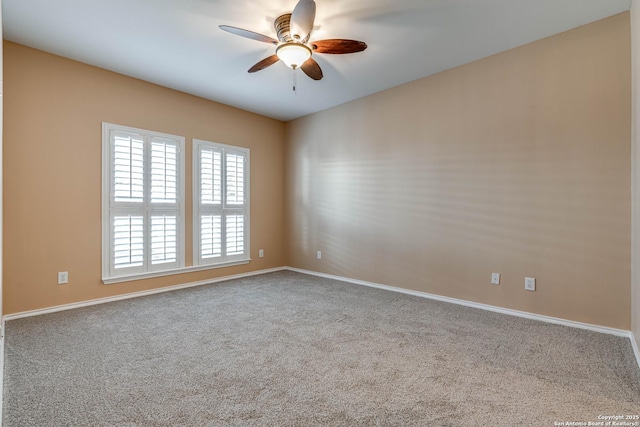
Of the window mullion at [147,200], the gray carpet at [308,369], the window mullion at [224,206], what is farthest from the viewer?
the window mullion at [224,206]

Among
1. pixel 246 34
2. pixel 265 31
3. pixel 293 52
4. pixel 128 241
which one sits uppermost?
pixel 265 31

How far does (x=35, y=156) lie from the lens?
325 cm

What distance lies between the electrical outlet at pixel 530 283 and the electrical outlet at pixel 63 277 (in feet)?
15.7

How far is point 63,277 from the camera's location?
135 inches

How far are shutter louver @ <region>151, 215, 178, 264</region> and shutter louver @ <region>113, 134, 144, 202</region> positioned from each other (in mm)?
374

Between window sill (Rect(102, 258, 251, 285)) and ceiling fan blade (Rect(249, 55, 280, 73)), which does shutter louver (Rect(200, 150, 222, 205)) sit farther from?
ceiling fan blade (Rect(249, 55, 280, 73))

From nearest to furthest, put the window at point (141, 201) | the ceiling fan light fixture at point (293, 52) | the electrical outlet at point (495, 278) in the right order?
the ceiling fan light fixture at point (293, 52)
the electrical outlet at point (495, 278)
the window at point (141, 201)

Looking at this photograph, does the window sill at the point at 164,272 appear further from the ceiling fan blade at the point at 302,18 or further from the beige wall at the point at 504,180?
the ceiling fan blade at the point at 302,18

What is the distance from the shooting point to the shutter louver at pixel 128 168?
→ 3.78 m

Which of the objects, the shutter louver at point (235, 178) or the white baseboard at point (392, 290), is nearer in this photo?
the white baseboard at point (392, 290)

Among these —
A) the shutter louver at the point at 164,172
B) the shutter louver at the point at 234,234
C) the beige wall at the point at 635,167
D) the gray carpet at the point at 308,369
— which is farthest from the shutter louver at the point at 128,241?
the beige wall at the point at 635,167

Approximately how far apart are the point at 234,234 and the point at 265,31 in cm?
301

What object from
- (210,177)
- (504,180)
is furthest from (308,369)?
(210,177)

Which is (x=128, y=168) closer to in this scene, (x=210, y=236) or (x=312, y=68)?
(x=210, y=236)
